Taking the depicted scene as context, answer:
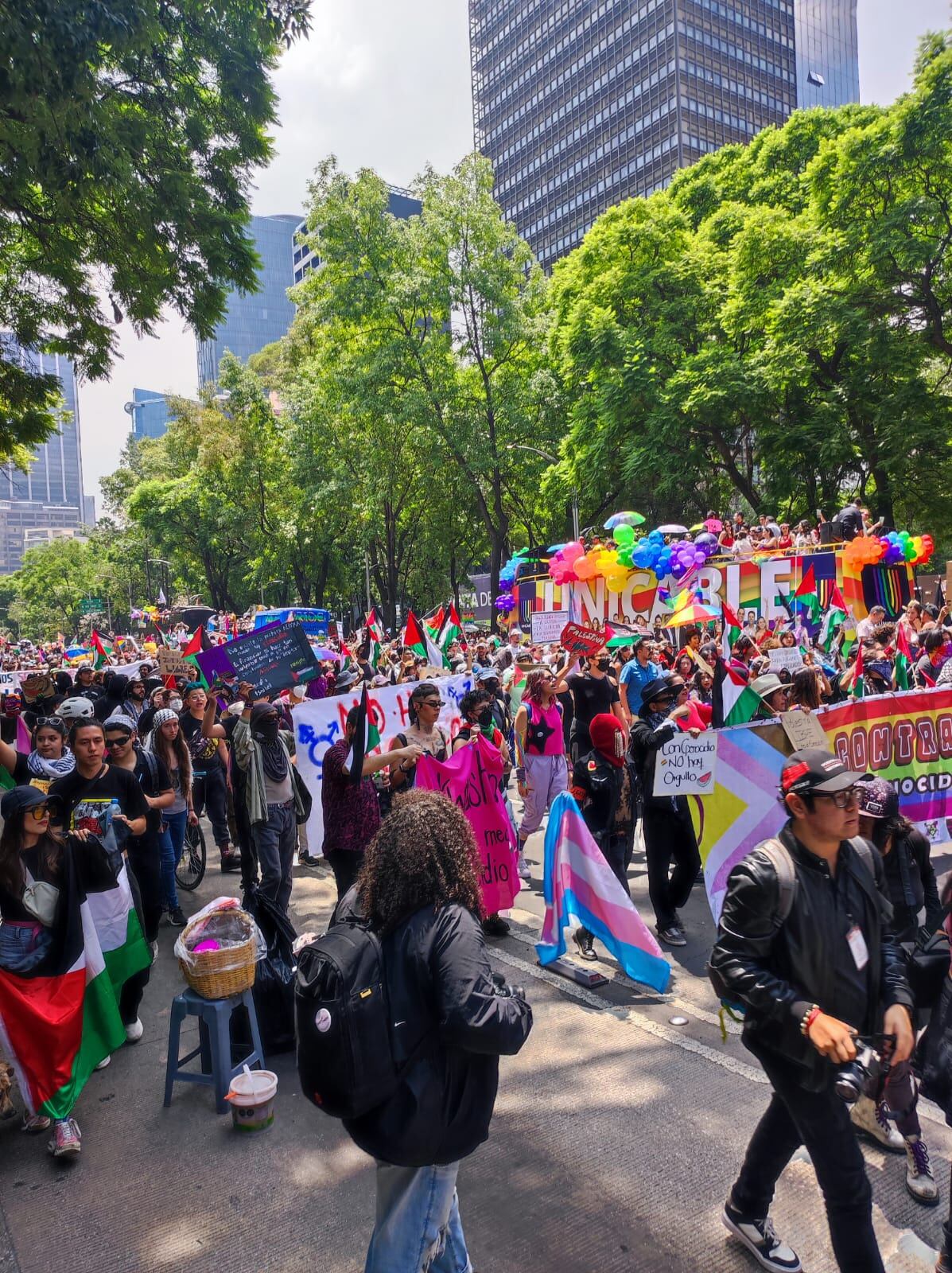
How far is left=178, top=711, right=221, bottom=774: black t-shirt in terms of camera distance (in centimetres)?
832

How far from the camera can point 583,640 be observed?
26.9 ft

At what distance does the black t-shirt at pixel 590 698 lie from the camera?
7207mm

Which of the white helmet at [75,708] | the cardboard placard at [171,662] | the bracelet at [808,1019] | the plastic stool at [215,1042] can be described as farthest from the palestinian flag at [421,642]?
the bracelet at [808,1019]

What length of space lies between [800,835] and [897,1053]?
0.67 m

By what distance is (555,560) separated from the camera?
22391mm

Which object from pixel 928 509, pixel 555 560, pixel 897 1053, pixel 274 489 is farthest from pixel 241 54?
pixel 274 489

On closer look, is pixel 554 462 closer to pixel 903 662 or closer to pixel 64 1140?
pixel 903 662

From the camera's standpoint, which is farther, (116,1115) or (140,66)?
(140,66)

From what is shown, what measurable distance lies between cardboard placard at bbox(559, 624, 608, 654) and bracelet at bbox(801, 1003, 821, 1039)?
5.58 metres

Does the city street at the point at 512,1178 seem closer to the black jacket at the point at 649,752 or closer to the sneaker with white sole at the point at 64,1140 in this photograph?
the sneaker with white sole at the point at 64,1140

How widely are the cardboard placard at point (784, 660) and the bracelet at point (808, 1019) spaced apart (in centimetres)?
681

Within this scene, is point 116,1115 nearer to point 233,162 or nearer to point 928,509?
point 233,162

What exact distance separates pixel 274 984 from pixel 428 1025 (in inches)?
104

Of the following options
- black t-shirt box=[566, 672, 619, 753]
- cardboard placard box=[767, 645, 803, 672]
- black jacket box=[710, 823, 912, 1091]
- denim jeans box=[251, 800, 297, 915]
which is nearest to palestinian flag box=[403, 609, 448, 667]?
cardboard placard box=[767, 645, 803, 672]
